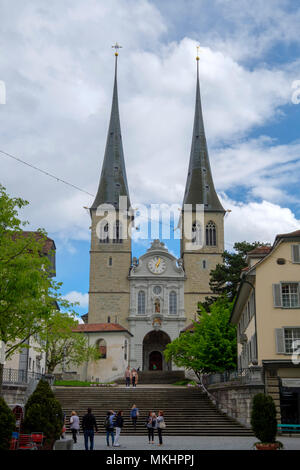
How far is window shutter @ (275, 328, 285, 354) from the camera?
2591 cm

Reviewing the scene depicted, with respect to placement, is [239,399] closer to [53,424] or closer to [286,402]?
[286,402]

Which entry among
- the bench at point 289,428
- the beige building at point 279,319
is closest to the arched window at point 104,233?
the beige building at point 279,319

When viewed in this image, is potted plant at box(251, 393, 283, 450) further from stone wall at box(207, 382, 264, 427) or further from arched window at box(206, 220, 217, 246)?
arched window at box(206, 220, 217, 246)

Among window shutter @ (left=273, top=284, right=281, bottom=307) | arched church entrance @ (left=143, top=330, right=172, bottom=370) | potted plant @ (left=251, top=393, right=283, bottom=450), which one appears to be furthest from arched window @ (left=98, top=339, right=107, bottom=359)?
potted plant @ (left=251, top=393, right=283, bottom=450)

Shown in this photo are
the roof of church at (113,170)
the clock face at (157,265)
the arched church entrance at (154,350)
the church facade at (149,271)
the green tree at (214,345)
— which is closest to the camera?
the green tree at (214,345)

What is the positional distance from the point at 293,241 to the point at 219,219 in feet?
172

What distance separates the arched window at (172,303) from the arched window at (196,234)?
8.22 meters

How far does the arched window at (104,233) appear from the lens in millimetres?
77875

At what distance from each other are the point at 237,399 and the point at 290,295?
564 centimetres

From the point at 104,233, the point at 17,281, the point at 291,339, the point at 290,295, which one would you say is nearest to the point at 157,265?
the point at 104,233

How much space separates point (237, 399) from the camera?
2748 cm

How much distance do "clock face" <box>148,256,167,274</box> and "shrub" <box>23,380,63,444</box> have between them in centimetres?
5920

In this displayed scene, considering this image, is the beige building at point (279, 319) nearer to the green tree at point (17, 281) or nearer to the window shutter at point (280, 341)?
the window shutter at point (280, 341)
